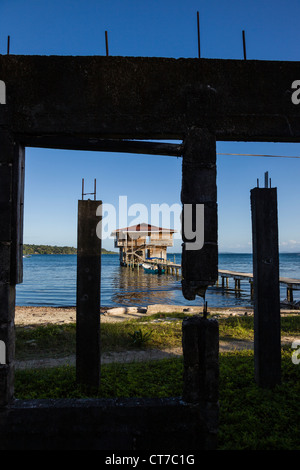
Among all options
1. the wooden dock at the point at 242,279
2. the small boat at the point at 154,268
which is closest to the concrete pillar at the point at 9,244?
the wooden dock at the point at 242,279

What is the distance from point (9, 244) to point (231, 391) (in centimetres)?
366

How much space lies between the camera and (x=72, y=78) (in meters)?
3.57

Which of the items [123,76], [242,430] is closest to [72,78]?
[123,76]

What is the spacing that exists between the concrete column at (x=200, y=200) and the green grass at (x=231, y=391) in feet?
5.54

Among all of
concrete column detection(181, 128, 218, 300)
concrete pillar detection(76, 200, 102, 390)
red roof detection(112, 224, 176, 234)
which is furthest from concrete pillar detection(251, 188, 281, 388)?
red roof detection(112, 224, 176, 234)

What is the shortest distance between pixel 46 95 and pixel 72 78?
352 millimetres

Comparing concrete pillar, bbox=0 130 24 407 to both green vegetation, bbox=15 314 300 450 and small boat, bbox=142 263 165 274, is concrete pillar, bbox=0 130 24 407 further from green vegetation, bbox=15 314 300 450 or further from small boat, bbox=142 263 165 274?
small boat, bbox=142 263 165 274

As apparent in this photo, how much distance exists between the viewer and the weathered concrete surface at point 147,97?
3523 mm

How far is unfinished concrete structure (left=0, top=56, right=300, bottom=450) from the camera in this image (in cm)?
339

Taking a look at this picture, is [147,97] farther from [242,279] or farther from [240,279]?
[240,279]

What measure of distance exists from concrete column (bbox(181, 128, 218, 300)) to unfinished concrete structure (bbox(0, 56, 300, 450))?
0.4 inches

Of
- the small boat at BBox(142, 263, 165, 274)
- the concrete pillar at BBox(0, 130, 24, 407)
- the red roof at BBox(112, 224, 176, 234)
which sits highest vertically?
the red roof at BBox(112, 224, 176, 234)

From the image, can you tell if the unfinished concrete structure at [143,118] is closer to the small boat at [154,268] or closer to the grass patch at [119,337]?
the grass patch at [119,337]

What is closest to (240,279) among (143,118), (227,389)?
(227,389)
